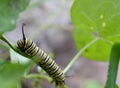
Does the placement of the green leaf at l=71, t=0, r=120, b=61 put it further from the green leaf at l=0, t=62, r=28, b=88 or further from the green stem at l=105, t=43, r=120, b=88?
the green leaf at l=0, t=62, r=28, b=88

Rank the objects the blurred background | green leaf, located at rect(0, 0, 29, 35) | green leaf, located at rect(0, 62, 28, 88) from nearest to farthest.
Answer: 1. green leaf, located at rect(0, 62, 28, 88)
2. green leaf, located at rect(0, 0, 29, 35)
3. the blurred background

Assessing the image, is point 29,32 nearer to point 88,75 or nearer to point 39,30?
point 39,30

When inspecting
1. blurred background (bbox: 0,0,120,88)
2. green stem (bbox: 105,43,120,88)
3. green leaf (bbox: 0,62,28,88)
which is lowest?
blurred background (bbox: 0,0,120,88)

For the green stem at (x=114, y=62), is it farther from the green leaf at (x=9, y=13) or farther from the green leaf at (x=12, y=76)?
the green leaf at (x=12, y=76)

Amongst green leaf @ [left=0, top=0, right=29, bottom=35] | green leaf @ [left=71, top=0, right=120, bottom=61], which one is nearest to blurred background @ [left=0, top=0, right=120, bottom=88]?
green leaf @ [left=71, top=0, right=120, bottom=61]

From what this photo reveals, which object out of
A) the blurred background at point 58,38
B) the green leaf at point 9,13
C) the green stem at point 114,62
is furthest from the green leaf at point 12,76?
the blurred background at point 58,38

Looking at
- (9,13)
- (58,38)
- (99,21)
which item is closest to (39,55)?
(9,13)

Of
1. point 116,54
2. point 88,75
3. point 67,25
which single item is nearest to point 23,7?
point 116,54
